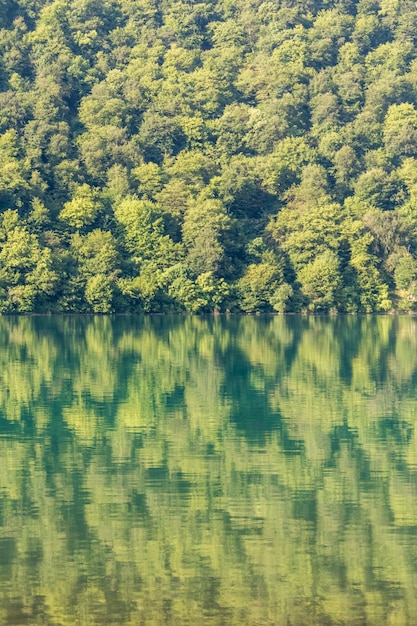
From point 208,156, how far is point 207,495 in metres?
81.9

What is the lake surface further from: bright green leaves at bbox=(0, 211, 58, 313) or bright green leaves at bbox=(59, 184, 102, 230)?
bright green leaves at bbox=(59, 184, 102, 230)

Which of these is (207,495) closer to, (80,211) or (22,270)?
(22,270)

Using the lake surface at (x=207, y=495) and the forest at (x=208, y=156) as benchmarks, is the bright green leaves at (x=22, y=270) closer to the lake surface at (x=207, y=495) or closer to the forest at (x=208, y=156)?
the forest at (x=208, y=156)

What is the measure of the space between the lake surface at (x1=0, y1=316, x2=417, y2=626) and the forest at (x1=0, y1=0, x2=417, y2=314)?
4452 cm

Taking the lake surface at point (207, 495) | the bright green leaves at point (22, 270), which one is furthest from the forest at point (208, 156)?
the lake surface at point (207, 495)

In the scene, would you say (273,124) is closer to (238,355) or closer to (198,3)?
(198,3)

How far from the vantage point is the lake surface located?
40.2 ft

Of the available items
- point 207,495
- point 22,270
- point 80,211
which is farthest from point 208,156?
point 207,495

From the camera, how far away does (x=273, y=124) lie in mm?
98875

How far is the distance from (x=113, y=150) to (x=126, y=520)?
7824 centimetres

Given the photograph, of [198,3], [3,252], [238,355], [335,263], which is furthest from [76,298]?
[198,3]

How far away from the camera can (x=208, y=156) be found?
9719 cm

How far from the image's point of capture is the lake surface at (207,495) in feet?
40.2

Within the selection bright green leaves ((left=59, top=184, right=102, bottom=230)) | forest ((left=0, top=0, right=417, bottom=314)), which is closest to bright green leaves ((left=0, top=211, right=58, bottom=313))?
forest ((left=0, top=0, right=417, bottom=314))
